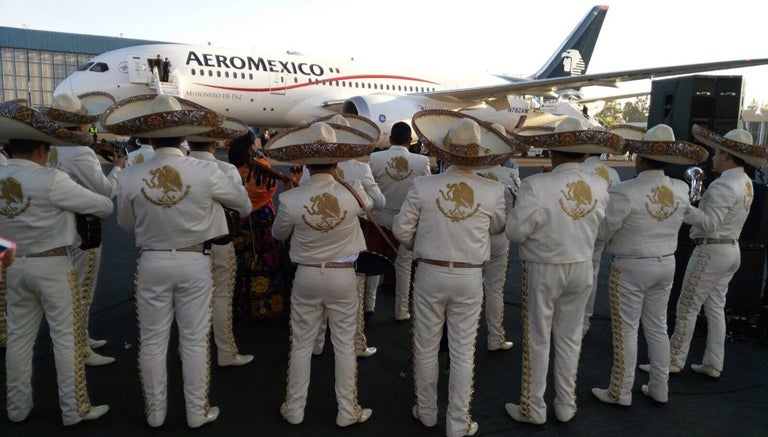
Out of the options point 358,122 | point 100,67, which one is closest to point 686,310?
point 358,122

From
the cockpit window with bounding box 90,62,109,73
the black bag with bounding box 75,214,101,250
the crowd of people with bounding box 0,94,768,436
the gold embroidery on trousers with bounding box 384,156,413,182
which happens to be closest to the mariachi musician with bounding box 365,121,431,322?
the gold embroidery on trousers with bounding box 384,156,413,182

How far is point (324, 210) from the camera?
3.14 meters

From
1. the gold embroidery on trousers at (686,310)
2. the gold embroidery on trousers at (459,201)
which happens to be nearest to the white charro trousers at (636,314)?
the gold embroidery on trousers at (686,310)

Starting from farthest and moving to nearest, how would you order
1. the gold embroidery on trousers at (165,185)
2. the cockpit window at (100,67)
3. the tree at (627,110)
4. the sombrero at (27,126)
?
the tree at (627,110) < the cockpit window at (100,67) < the gold embroidery on trousers at (165,185) < the sombrero at (27,126)

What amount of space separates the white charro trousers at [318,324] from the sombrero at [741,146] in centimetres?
311

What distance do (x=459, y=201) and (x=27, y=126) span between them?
8.60 feet

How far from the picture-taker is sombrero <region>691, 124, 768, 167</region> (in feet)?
12.8

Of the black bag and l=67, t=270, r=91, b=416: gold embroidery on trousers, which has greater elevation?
the black bag

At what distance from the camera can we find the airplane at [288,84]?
1572 centimetres

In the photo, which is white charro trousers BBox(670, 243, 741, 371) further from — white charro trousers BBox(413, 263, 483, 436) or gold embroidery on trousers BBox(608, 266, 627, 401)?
white charro trousers BBox(413, 263, 483, 436)

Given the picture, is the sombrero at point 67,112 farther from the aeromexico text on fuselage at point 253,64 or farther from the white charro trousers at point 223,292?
the aeromexico text on fuselage at point 253,64

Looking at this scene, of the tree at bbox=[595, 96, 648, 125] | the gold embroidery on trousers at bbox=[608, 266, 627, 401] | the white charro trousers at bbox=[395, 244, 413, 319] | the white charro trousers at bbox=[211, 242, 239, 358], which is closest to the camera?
the gold embroidery on trousers at bbox=[608, 266, 627, 401]

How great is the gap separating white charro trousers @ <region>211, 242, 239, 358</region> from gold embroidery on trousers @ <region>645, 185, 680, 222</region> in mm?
3130

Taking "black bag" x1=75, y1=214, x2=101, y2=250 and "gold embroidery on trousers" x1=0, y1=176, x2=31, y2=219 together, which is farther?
"black bag" x1=75, y1=214, x2=101, y2=250
